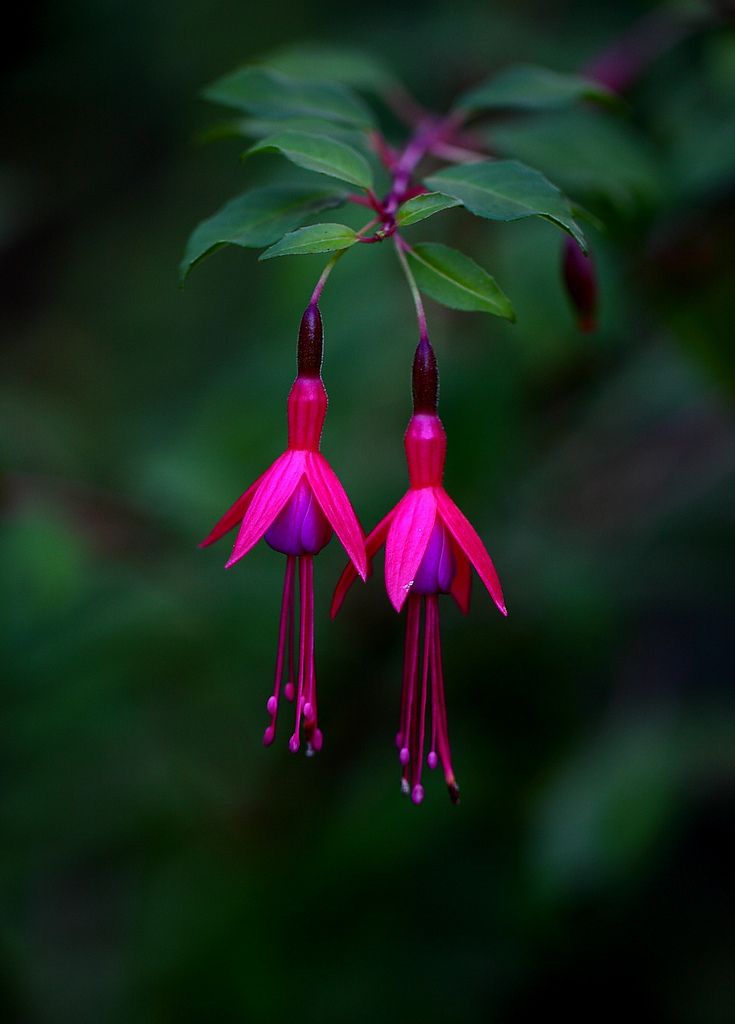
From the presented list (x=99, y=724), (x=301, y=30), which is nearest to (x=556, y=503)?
(x=99, y=724)

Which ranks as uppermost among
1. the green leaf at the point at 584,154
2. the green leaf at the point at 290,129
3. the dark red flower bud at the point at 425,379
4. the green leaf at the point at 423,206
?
the green leaf at the point at 584,154

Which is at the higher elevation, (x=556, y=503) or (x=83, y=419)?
(x=83, y=419)

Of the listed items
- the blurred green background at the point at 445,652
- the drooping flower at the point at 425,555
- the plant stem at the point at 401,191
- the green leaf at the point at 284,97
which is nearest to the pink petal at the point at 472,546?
the drooping flower at the point at 425,555

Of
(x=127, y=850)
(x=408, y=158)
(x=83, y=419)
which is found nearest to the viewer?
(x=408, y=158)

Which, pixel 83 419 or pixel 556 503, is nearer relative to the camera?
pixel 556 503

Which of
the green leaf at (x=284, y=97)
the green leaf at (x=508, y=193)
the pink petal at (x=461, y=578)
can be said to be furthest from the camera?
the green leaf at (x=284, y=97)

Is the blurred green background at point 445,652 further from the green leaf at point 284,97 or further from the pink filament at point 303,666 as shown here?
the pink filament at point 303,666

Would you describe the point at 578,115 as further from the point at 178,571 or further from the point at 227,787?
the point at 227,787
